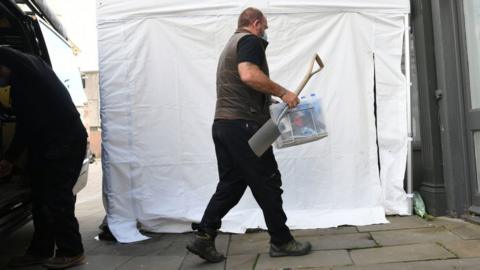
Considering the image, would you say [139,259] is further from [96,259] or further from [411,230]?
[411,230]

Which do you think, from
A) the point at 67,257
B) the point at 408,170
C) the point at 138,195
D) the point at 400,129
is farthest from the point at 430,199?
the point at 67,257

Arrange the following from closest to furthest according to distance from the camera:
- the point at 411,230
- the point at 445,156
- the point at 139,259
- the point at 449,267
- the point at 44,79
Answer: the point at 449,267, the point at 44,79, the point at 139,259, the point at 411,230, the point at 445,156

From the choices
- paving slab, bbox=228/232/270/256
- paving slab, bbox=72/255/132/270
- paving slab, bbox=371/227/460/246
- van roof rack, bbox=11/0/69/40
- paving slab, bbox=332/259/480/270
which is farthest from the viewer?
van roof rack, bbox=11/0/69/40

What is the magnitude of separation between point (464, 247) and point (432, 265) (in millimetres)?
533

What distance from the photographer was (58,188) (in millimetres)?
3959

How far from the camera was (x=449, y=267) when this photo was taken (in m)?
3.55

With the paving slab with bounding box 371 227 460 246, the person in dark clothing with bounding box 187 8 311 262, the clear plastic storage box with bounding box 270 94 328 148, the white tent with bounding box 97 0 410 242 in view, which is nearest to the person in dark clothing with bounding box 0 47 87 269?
the person in dark clothing with bounding box 187 8 311 262

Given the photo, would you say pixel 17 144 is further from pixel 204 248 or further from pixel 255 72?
pixel 255 72

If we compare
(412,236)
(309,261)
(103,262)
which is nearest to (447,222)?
(412,236)

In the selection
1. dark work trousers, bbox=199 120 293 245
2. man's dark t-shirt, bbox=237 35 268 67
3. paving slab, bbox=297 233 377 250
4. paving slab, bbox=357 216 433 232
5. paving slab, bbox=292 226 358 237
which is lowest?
paving slab, bbox=297 233 377 250

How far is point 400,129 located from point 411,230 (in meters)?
1.04

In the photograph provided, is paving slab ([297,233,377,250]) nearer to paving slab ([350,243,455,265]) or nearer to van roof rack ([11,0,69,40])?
paving slab ([350,243,455,265])

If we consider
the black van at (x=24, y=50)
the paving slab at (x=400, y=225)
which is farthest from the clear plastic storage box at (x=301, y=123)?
the black van at (x=24, y=50)

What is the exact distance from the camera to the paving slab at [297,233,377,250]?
4.29m
